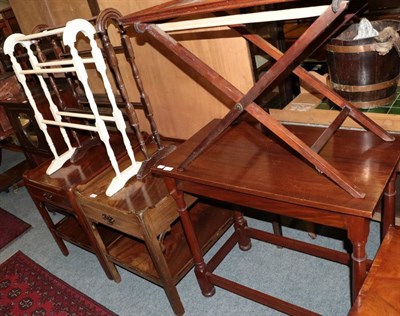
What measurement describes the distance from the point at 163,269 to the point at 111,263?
526 mm

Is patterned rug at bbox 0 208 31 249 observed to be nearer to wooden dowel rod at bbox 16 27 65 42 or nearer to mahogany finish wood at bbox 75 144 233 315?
mahogany finish wood at bbox 75 144 233 315

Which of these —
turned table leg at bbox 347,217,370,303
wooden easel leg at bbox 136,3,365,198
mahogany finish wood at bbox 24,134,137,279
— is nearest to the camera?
wooden easel leg at bbox 136,3,365,198

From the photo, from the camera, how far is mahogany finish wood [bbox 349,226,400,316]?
0.97 meters

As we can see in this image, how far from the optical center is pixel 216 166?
1404 millimetres

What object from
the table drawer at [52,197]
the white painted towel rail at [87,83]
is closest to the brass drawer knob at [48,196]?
the table drawer at [52,197]

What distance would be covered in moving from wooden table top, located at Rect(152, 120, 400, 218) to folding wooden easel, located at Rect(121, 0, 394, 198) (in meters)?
0.05

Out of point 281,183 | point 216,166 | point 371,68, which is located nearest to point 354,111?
Answer: point 371,68

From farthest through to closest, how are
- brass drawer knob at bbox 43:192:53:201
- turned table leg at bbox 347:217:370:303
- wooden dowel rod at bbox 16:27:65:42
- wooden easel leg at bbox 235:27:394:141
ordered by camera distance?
brass drawer knob at bbox 43:192:53:201 < wooden dowel rod at bbox 16:27:65:42 < wooden easel leg at bbox 235:27:394:141 < turned table leg at bbox 347:217:370:303

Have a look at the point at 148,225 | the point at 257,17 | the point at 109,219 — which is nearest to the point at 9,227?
the point at 109,219

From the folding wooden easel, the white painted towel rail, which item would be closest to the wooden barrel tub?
the folding wooden easel

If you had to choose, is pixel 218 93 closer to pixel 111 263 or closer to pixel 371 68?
pixel 371 68

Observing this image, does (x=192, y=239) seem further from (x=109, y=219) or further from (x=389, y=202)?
(x=389, y=202)

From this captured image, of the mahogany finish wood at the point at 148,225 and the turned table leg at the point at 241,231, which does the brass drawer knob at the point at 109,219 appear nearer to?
the mahogany finish wood at the point at 148,225

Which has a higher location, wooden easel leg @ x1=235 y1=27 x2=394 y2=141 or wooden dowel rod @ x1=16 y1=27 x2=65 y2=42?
wooden dowel rod @ x1=16 y1=27 x2=65 y2=42
